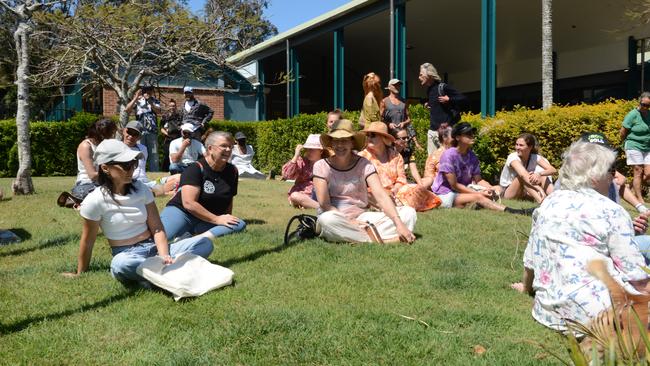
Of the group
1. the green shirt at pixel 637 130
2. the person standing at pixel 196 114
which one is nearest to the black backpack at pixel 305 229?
the person standing at pixel 196 114

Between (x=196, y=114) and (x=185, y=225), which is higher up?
(x=196, y=114)

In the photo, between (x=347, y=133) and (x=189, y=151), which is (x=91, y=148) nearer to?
(x=189, y=151)

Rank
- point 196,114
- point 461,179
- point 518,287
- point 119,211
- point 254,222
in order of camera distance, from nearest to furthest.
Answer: point 518,287 < point 119,211 < point 254,222 < point 461,179 < point 196,114

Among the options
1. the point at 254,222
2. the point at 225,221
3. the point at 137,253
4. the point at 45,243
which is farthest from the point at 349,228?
the point at 45,243

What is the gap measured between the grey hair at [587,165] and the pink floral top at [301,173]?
491 centimetres

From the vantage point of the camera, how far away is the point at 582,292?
10.2 ft

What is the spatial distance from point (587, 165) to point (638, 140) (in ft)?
23.4

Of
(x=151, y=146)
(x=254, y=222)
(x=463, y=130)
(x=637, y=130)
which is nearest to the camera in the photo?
(x=254, y=222)

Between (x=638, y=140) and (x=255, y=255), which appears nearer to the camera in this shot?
(x=255, y=255)

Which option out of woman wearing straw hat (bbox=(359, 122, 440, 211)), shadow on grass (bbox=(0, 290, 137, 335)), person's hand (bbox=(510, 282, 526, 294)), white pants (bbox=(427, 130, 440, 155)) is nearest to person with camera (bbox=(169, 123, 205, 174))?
woman wearing straw hat (bbox=(359, 122, 440, 211))

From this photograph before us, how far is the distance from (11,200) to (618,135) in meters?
9.65

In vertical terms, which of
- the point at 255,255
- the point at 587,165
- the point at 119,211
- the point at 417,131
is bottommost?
the point at 255,255

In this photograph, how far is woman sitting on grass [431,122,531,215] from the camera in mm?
7988

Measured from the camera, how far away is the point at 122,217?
4.48 m
